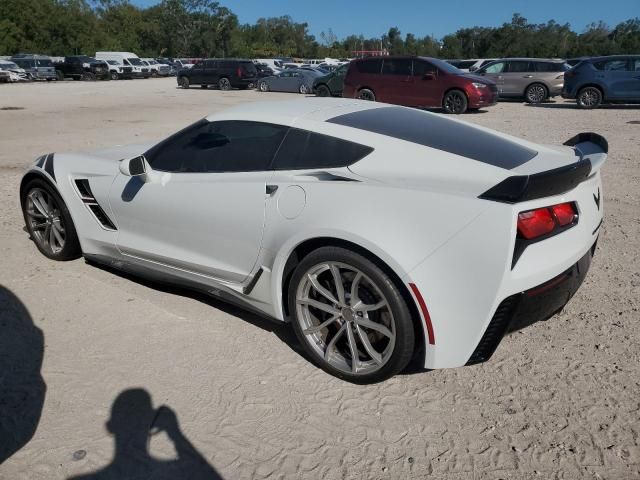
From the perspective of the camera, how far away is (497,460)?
232cm

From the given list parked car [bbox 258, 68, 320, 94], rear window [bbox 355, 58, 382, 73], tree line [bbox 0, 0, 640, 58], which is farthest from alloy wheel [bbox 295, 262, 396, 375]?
tree line [bbox 0, 0, 640, 58]

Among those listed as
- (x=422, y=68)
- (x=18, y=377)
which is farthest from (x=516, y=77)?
(x=18, y=377)

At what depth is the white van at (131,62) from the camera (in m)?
43.8

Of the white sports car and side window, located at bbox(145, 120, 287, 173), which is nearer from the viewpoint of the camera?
the white sports car

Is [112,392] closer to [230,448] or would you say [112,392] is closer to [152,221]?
[230,448]

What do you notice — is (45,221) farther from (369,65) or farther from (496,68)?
(496,68)

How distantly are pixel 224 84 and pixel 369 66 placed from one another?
13.4 m

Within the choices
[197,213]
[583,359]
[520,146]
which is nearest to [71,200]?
[197,213]

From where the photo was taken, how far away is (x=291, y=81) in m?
25.4

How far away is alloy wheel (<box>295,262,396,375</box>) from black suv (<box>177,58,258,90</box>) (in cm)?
2650

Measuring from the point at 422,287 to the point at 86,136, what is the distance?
10.7 meters

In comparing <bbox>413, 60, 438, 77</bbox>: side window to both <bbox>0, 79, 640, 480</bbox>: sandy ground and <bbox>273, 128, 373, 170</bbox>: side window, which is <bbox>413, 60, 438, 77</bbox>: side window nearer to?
<bbox>0, 79, 640, 480</bbox>: sandy ground

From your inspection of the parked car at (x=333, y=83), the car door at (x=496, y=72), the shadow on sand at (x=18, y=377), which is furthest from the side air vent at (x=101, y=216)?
the car door at (x=496, y=72)

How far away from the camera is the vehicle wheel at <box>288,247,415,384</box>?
2586 mm
